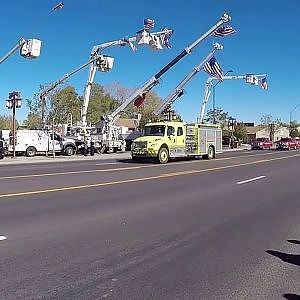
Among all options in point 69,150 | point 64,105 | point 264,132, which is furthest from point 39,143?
point 264,132

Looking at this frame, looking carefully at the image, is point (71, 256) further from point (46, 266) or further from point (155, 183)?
point (155, 183)

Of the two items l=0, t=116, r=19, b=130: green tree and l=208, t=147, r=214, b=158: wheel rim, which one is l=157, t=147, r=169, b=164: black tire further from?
l=0, t=116, r=19, b=130: green tree

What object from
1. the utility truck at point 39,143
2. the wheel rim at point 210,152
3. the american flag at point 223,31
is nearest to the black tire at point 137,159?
the wheel rim at point 210,152

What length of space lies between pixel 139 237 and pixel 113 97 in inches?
4089

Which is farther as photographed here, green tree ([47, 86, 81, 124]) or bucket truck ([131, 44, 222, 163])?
green tree ([47, 86, 81, 124])

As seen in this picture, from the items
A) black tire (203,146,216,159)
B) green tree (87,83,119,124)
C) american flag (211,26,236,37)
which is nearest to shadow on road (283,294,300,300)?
black tire (203,146,216,159)

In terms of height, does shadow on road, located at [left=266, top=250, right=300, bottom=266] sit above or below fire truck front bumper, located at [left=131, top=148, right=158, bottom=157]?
below

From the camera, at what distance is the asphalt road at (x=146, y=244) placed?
18.8 ft

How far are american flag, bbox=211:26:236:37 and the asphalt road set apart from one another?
34.2 meters

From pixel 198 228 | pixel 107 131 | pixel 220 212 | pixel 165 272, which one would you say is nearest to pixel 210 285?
pixel 165 272

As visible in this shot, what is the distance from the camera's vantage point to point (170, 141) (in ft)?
103

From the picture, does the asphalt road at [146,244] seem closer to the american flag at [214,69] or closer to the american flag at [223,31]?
the american flag at [223,31]

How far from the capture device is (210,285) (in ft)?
19.3

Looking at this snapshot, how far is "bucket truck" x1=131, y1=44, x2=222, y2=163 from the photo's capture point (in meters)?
30.5
